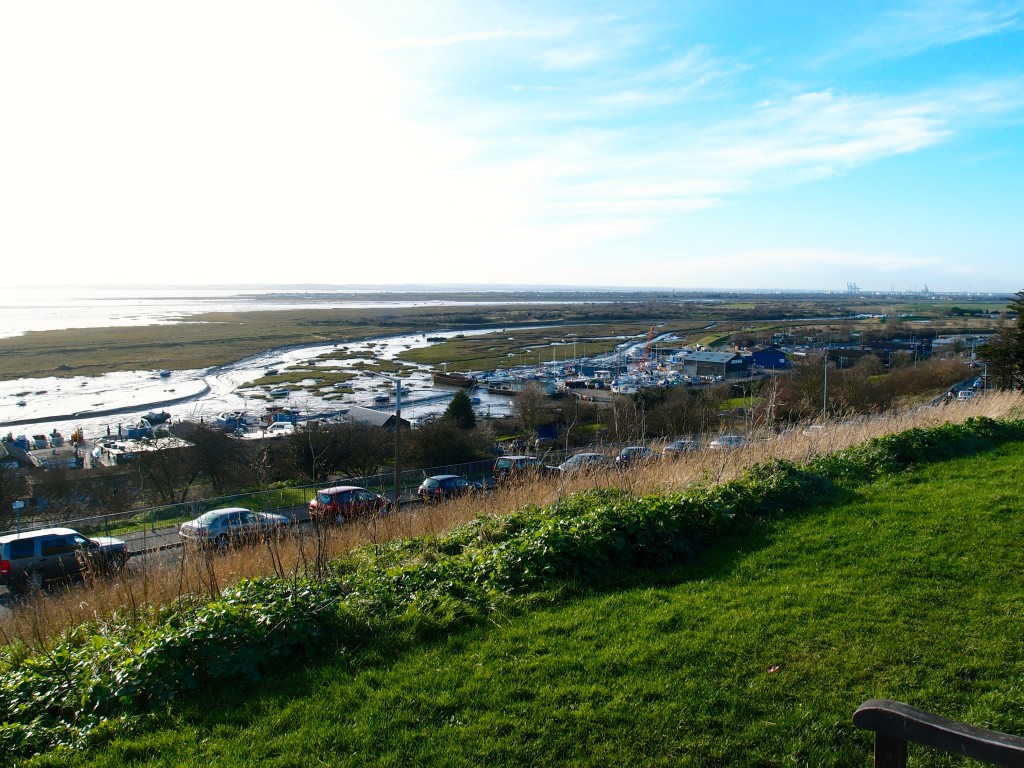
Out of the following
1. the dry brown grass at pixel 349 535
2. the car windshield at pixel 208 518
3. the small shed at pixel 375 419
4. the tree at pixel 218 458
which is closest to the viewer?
the dry brown grass at pixel 349 535

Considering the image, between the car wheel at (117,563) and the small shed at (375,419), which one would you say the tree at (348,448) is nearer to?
the small shed at (375,419)

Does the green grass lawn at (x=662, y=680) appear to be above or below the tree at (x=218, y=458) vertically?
above

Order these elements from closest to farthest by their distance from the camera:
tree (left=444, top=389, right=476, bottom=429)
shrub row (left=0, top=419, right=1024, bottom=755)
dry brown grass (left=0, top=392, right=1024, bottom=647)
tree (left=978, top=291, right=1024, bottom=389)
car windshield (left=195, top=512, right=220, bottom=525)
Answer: shrub row (left=0, top=419, right=1024, bottom=755) → dry brown grass (left=0, top=392, right=1024, bottom=647) → car windshield (left=195, top=512, right=220, bottom=525) → tree (left=978, top=291, right=1024, bottom=389) → tree (left=444, top=389, right=476, bottom=429)

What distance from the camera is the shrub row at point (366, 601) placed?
4.25 metres

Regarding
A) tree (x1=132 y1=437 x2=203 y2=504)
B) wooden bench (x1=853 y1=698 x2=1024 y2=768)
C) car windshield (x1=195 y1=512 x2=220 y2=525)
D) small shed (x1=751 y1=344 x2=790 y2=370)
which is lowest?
tree (x1=132 y1=437 x2=203 y2=504)

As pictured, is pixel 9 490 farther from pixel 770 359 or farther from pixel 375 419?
pixel 770 359

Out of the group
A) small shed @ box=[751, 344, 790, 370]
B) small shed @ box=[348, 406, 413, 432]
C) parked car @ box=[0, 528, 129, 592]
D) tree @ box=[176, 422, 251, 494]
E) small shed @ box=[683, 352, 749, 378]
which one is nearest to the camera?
parked car @ box=[0, 528, 129, 592]

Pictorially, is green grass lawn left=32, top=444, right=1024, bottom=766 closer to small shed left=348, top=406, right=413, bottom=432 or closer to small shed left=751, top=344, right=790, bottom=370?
small shed left=348, top=406, right=413, bottom=432

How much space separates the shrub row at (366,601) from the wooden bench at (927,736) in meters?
3.24

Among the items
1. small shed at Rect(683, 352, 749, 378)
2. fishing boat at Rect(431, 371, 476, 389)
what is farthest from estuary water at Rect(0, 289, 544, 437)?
small shed at Rect(683, 352, 749, 378)

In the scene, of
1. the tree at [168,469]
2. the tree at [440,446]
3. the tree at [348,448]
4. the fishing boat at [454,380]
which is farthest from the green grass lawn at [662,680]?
the fishing boat at [454,380]

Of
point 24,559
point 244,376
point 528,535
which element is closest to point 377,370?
point 244,376

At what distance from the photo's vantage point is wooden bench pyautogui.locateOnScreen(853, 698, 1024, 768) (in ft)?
6.54

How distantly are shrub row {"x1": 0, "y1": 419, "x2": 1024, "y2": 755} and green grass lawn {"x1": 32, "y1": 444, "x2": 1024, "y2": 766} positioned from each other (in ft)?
0.76
